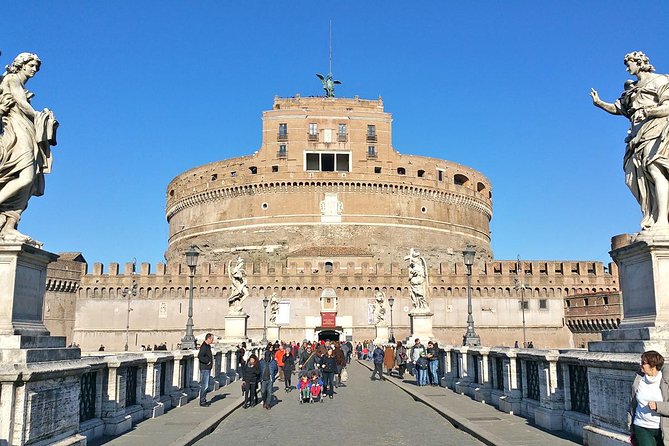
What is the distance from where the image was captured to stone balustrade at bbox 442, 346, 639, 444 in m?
6.43

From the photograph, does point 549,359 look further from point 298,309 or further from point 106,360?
point 298,309

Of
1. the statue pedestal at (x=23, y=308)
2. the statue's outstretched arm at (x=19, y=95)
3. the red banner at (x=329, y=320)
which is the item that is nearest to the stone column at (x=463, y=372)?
the statue pedestal at (x=23, y=308)

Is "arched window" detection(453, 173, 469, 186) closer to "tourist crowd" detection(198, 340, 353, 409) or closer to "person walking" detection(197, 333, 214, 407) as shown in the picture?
"tourist crowd" detection(198, 340, 353, 409)

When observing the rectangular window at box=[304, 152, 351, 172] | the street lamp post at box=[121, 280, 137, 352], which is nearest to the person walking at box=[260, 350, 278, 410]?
the street lamp post at box=[121, 280, 137, 352]

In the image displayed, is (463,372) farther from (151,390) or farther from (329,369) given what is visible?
(151,390)

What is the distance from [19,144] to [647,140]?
21.4 ft

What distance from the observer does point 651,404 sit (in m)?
4.62

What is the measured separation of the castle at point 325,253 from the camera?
5272 cm

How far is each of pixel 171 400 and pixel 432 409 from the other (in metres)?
5.05

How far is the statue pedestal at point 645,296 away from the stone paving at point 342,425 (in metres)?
2.84

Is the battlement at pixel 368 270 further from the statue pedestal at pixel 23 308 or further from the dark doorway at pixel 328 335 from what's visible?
the statue pedestal at pixel 23 308

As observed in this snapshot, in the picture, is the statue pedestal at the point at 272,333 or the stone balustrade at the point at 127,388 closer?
the stone balustrade at the point at 127,388

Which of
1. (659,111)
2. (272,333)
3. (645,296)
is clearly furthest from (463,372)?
(272,333)

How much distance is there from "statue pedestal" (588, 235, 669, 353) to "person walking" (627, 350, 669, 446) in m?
1.46
